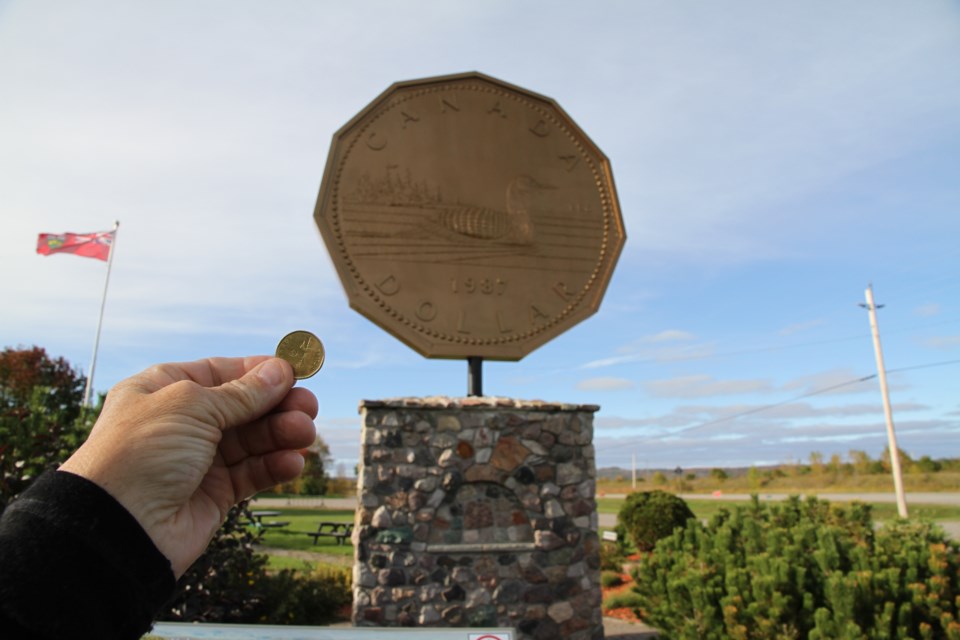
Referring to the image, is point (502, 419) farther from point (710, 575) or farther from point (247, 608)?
point (247, 608)

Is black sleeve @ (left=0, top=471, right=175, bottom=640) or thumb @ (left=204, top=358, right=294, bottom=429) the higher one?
thumb @ (left=204, top=358, right=294, bottom=429)

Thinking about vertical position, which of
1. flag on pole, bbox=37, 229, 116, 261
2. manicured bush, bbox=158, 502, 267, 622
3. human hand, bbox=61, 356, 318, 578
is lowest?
manicured bush, bbox=158, 502, 267, 622

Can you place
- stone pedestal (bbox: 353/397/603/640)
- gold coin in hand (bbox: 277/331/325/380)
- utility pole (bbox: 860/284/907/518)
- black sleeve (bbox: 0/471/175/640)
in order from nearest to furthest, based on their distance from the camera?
black sleeve (bbox: 0/471/175/640)
gold coin in hand (bbox: 277/331/325/380)
stone pedestal (bbox: 353/397/603/640)
utility pole (bbox: 860/284/907/518)

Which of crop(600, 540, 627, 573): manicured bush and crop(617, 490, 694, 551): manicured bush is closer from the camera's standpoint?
crop(600, 540, 627, 573): manicured bush

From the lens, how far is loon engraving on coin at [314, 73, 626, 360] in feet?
16.7

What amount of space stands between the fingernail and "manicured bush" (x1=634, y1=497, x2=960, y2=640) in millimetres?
3621

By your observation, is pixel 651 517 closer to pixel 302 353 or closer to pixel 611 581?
pixel 611 581

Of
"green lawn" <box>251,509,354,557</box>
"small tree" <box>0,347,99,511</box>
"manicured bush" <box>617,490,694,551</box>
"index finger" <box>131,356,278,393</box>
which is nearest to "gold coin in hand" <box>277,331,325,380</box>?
"index finger" <box>131,356,278,393</box>

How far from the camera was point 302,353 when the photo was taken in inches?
68.4

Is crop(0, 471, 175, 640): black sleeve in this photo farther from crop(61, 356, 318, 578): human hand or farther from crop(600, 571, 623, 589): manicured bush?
crop(600, 571, 623, 589): manicured bush

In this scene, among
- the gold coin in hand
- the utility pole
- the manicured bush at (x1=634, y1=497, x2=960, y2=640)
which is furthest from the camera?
the utility pole

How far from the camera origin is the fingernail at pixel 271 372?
1.41 meters

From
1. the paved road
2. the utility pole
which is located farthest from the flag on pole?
the utility pole

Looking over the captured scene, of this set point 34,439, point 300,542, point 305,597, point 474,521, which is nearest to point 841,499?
point 300,542
